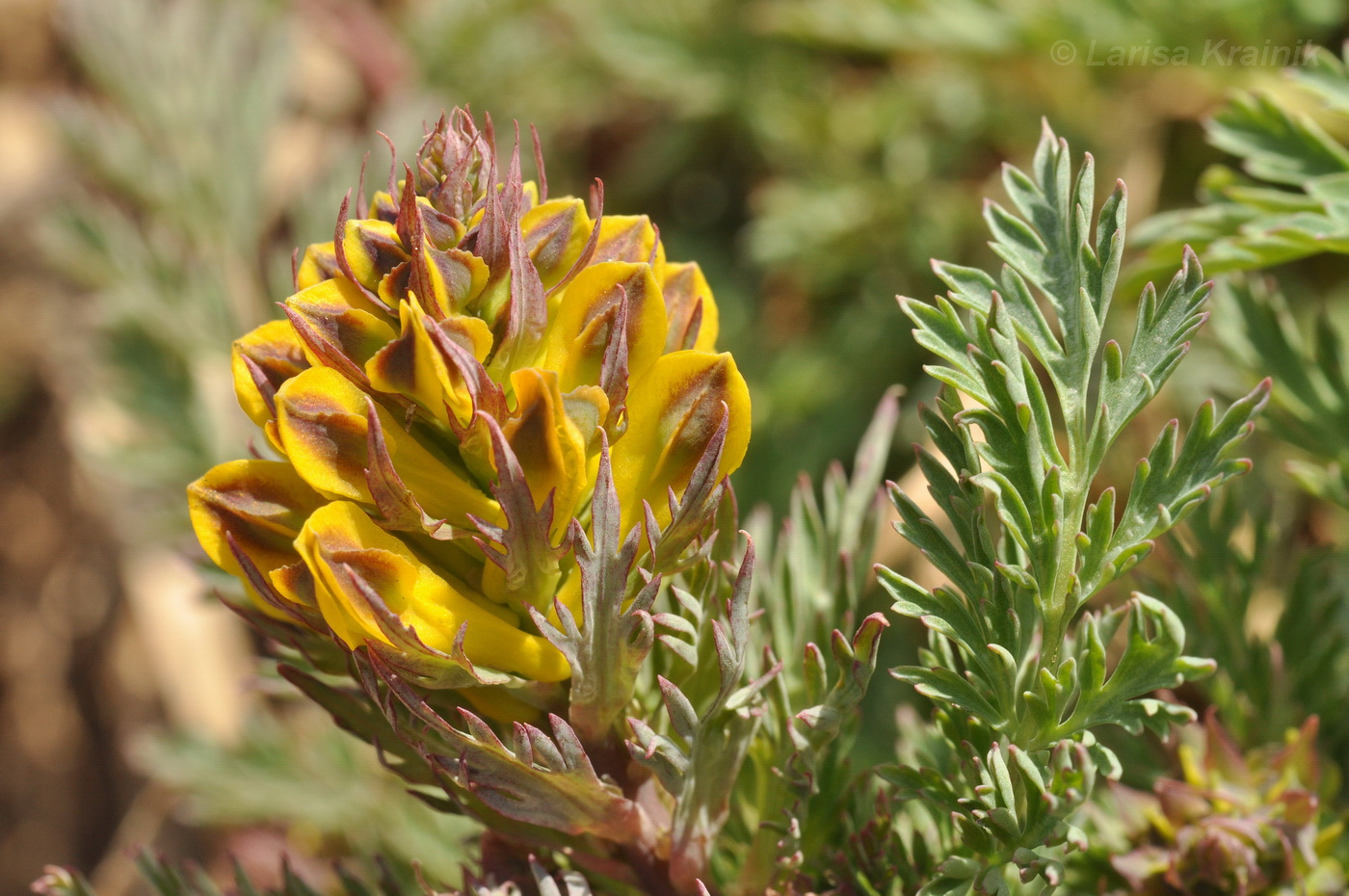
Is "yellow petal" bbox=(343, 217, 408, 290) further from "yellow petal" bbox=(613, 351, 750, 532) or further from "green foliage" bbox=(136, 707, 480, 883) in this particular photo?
"green foliage" bbox=(136, 707, 480, 883)

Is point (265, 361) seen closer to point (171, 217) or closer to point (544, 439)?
point (544, 439)

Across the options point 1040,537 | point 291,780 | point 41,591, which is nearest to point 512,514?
point 1040,537

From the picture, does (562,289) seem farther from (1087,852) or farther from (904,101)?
(904,101)

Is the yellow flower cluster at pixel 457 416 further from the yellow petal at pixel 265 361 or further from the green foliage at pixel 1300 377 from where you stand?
the green foliage at pixel 1300 377

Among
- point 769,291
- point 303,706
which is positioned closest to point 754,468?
point 769,291

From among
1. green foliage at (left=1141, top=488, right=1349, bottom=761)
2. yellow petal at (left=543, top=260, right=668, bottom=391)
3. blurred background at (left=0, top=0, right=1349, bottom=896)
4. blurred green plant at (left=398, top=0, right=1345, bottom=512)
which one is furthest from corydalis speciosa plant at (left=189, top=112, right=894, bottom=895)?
blurred green plant at (left=398, top=0, right=1345, bottom=512)
